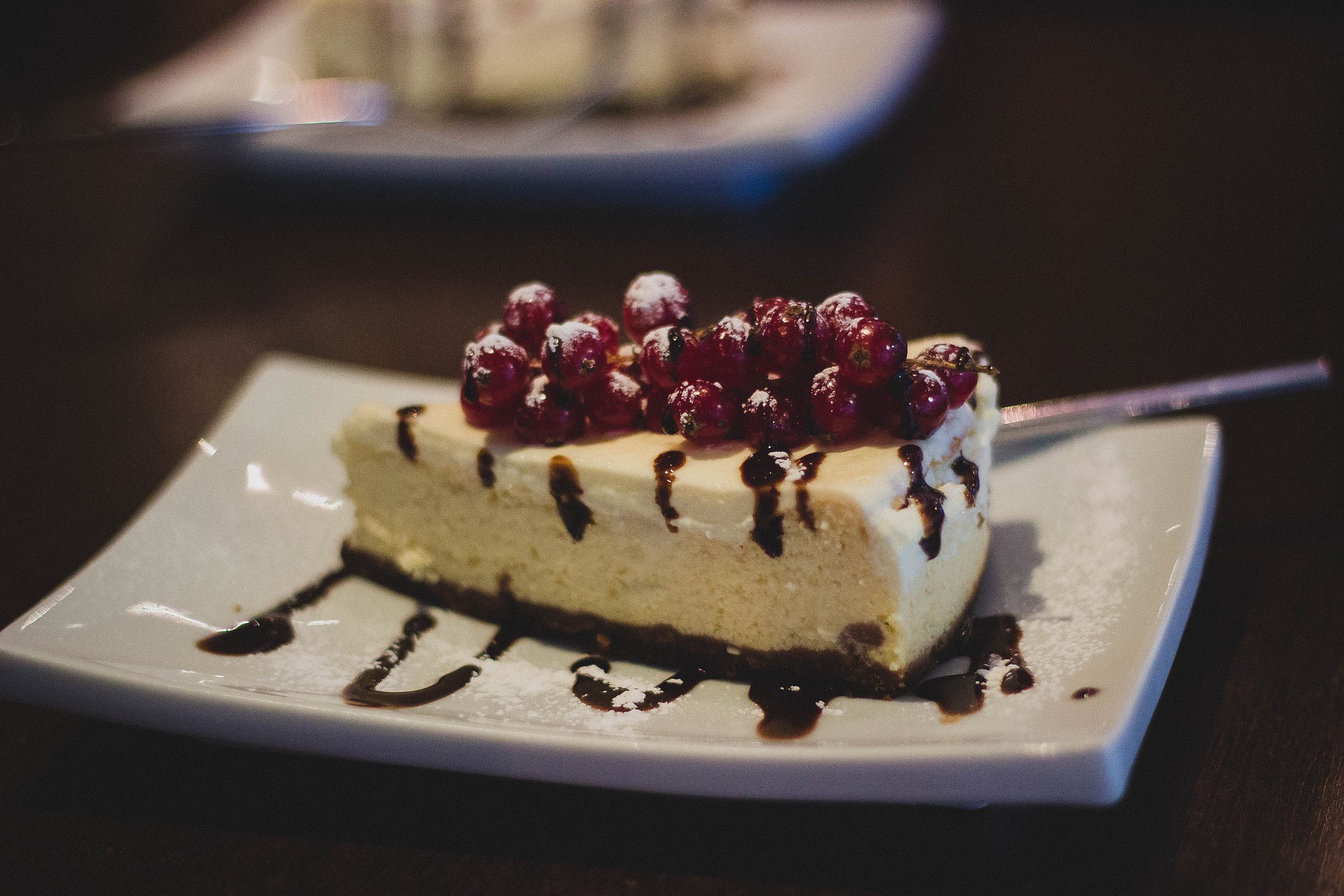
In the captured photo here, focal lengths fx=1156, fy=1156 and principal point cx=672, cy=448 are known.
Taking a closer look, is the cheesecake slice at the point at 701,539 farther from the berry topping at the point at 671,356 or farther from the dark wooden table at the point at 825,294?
the dark wooden table at the point at 825,294

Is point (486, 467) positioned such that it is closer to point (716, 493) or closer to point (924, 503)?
point (716, 493)

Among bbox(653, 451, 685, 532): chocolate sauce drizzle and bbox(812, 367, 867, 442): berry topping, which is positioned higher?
bbox(812, 367, 867, 442): berry topping

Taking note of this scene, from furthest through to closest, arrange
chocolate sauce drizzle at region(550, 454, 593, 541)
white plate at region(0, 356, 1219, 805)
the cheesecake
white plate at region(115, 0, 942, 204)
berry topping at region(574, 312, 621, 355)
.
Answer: the cheesecake < white plate at region(115, 0, 942, 204) < berry topping at region(574, 312, 621, 355) < chocolate sauce drizzle at region(550, 454, 593, 541) < white plate at region(0, 356, 1219, 805)

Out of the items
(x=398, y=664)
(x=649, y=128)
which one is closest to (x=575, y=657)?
(x=398, y=664)

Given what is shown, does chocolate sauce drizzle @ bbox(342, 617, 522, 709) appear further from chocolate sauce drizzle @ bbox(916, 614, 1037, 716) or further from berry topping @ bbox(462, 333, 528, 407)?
chocolate sauce drizzle @ bbox(916, 614, 1037, 716)

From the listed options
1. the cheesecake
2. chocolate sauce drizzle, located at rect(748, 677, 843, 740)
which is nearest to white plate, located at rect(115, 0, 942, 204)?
the cheesecake

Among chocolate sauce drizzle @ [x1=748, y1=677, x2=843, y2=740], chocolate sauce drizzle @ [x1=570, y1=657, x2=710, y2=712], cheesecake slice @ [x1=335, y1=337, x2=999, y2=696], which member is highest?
cheesecake slice @ [x1=335, y1=337, x2=999, y2=696]

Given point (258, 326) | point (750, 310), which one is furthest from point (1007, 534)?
point (258, 326)

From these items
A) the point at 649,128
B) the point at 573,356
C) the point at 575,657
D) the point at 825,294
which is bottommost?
the point at 575,657
